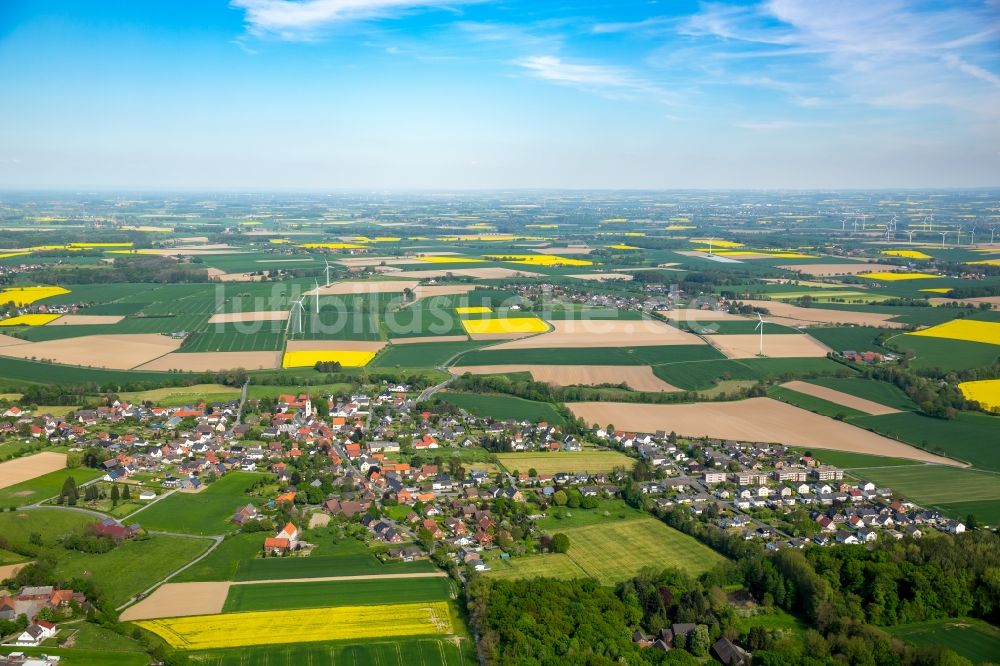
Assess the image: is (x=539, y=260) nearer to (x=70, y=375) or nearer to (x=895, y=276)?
(x=895, y=276)

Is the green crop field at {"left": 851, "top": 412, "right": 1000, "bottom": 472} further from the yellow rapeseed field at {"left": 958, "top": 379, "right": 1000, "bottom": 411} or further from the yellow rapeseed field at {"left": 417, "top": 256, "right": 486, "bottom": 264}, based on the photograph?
the yellow rapeseed field at {"left": 417, "top": 256, "right": 486, "bottom": 264}

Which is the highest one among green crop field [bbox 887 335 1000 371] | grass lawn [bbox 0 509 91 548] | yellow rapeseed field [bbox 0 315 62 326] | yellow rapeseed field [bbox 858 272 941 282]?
yellow rapeseed field [bbox 858 272 941 282]

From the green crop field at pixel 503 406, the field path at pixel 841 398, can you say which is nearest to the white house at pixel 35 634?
the green crop field at pixel 503 406

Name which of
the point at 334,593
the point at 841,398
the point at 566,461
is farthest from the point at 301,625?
the point at 841,398

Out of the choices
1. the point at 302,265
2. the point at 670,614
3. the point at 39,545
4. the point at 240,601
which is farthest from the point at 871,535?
the point at 302,265

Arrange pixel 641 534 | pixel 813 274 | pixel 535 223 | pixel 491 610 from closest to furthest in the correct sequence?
pixel 491 610
pixel 641 534
pixel 813 274
pixel 535 223

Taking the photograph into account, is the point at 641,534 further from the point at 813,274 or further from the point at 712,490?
the point at 813,274

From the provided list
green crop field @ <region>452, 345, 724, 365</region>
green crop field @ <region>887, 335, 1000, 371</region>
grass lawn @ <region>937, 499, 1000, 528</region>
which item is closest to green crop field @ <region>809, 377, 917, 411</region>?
green crop field @ <region>887, 335, 1000, 371</region>
